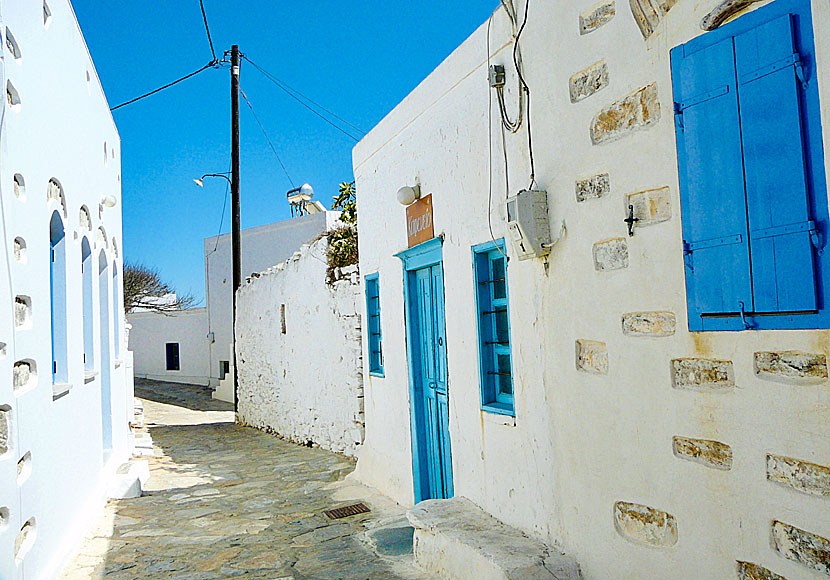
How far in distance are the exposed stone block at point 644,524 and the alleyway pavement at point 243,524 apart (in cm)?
162

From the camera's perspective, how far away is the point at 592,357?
319cm

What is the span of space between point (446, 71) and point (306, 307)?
566 centimetres

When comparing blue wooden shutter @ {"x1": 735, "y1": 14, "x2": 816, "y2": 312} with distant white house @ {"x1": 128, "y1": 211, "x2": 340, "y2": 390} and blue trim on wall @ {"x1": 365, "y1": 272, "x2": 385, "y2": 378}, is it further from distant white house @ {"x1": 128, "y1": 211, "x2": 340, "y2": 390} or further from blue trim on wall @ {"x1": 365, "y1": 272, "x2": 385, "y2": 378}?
distant white house @ {"x1": 128, "y1": 211, "x2": 340, "y2": 390}

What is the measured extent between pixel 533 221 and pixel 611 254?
536 millimetres

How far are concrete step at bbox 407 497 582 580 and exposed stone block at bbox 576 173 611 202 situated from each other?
5.83 feet

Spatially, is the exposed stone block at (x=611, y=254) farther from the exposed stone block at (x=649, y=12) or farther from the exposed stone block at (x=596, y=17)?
the exposed stone block at (x=596, y=17)

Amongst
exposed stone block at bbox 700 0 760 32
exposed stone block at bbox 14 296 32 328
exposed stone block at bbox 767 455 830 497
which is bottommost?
exposed stone block at bbox 767 455 830 497

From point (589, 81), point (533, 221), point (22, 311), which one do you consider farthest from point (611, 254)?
point (22, 311)

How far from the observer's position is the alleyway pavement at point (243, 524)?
15.0ft

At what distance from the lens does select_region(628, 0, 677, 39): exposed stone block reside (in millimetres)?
2709

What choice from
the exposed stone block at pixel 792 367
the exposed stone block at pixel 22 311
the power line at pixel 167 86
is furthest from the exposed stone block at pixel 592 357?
the power line at pixel 167 86

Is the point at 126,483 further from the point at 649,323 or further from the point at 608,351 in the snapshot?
the point at 649,323

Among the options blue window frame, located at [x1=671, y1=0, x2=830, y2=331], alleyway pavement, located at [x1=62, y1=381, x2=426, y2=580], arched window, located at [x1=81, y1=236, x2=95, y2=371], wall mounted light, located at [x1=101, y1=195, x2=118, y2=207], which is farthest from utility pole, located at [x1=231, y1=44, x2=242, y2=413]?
blue window frame, located at [x1=671, y1=0, x2=830, y2=331]

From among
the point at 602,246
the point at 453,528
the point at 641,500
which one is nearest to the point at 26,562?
the point at 453,528
